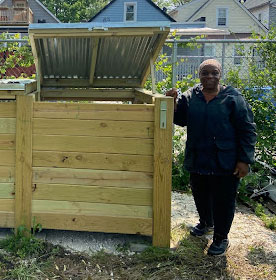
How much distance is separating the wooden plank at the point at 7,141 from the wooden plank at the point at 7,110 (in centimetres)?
17

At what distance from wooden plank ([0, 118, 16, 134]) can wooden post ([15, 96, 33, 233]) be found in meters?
0.05

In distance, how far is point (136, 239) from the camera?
3.70 m

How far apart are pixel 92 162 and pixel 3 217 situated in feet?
3.05

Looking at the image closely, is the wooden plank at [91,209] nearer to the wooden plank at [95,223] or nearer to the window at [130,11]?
the wooden plank at [95,223]

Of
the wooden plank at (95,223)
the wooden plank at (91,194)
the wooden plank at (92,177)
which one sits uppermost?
the wooden plank at (92,177)

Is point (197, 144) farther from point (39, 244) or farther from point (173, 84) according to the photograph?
point (173, 84)

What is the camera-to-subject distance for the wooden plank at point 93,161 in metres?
3.42

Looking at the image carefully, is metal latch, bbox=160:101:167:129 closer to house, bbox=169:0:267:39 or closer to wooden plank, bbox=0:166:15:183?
wooden plank, bbox=0:166:15:183

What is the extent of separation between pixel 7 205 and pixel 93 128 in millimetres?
1018

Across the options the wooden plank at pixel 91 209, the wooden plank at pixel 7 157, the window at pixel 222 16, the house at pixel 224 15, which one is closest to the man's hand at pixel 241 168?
the wooden plank at pixel 91 209

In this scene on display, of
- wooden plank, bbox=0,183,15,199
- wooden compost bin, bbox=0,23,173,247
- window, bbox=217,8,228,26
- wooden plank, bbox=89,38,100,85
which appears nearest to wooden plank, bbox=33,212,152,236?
wooden compost bin, bbox=0,23,173,247

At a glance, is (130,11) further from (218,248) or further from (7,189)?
(218,248)

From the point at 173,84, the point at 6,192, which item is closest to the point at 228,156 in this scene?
the point at 6,192

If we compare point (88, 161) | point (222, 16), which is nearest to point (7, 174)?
point (88, 161)
